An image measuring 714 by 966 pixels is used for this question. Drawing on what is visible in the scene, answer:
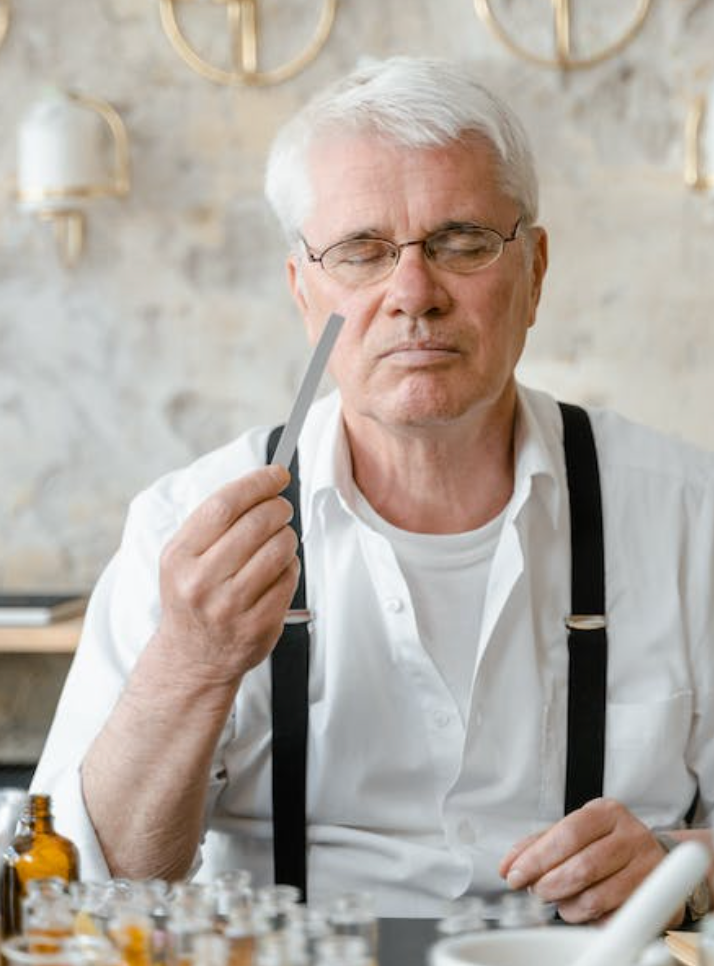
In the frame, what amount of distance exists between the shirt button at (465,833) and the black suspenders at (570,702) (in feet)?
0.33

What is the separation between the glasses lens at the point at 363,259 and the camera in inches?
68.1

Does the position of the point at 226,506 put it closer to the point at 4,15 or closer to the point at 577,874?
the point at 577,874

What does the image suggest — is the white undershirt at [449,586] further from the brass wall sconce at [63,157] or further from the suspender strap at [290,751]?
the brass wall sconce at [63,157]

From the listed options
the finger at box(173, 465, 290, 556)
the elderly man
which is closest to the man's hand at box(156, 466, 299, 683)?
the finger at box(173, 465, 290, 556)

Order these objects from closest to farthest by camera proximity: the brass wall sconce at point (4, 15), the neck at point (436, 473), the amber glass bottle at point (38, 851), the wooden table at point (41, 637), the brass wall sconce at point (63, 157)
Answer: the amber glass bottle at point (38, 851) → the neck at point (436, 473) → the wooden table at point (41, 637) → the brass wall sconce at point (63, 157) → the brass wall sconce at point (4, 15)

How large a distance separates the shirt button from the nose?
0.51 meters

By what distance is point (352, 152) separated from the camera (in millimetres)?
1749

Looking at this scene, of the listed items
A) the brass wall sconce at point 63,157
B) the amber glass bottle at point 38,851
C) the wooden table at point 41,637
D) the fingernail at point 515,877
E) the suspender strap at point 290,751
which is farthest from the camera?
the brass wall sconce at point 63,157

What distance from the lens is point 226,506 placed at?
146cm

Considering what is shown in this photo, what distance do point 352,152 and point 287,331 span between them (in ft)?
5.03

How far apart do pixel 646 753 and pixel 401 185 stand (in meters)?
0.63

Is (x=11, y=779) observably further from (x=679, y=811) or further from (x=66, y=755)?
(x=679, y=811)

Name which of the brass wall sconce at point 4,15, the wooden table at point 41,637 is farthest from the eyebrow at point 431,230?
the brass wall sconce at point 4,15

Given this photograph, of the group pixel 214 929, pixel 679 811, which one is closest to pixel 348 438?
pixel 679 811
